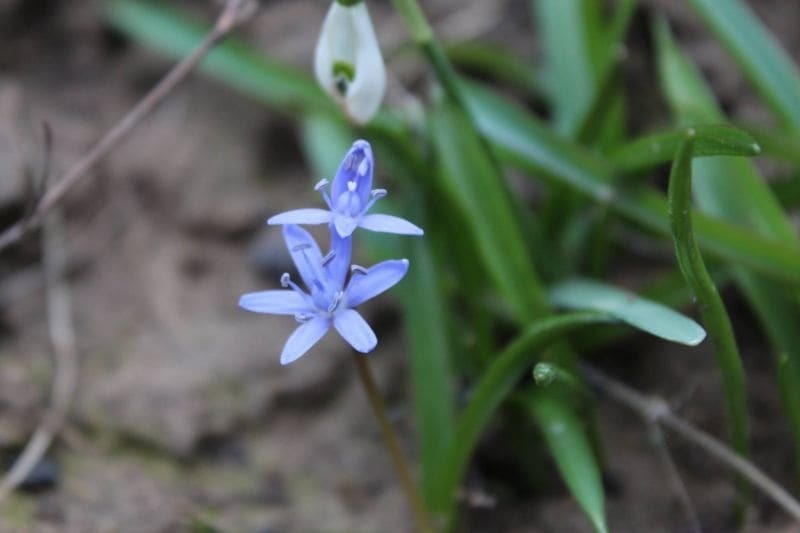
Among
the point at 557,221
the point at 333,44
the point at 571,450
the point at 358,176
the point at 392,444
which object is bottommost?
the point at 571,450

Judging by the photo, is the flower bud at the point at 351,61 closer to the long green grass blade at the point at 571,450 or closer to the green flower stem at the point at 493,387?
the green flower stem at the point at 493,387

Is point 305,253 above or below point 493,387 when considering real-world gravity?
above

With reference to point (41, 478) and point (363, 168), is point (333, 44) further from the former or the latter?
point (41, 478)

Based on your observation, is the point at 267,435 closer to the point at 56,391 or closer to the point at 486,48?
the point at 56,391

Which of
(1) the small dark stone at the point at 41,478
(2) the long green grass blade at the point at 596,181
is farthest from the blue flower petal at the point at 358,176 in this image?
(1) the small dark stone at the point at 41,478

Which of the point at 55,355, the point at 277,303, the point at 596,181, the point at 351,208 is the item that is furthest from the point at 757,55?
the point at 55,355

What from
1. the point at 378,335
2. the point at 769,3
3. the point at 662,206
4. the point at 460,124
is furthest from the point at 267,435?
the point at 769,3

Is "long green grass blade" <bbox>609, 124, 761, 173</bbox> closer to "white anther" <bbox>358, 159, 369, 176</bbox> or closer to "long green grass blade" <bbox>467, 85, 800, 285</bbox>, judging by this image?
"long green grass blade" <bbox>467, 85, 800, 285</bbox>

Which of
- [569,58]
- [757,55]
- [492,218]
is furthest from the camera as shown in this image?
[569,58]
